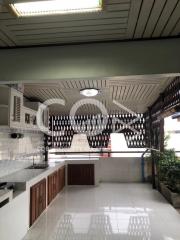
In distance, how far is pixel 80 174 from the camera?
6.32 m

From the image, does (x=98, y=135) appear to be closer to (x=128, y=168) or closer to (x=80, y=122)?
(x=80, y=122)

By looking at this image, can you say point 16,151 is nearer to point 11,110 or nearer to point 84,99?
point 11,110

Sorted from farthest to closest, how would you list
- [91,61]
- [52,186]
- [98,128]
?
[98,128], [52,186], [91,61]

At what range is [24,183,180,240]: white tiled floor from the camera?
2922 mm

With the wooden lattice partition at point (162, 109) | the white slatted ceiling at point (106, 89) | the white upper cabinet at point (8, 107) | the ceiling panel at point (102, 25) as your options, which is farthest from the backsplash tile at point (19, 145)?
the wooden lattice partition at point (162, 109)

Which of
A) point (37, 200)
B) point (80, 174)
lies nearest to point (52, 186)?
point (37, 200)

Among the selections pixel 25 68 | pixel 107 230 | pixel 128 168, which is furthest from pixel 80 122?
pixel 25 68

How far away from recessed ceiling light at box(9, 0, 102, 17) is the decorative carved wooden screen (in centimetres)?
614

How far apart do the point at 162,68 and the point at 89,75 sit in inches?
27.3

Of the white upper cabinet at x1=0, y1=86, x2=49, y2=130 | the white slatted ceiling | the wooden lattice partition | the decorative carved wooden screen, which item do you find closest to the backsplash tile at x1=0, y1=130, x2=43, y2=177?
the white upper cabinet at x1=0, y1=86, x2=49, y2=130

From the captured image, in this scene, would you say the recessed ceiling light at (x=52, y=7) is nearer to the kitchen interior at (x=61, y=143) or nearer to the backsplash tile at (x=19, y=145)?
the kitchen interior at (x=61, y=143)

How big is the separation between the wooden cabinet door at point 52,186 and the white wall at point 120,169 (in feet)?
6.69

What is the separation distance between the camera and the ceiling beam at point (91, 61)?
1987 mm

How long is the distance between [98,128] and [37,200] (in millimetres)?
4521
